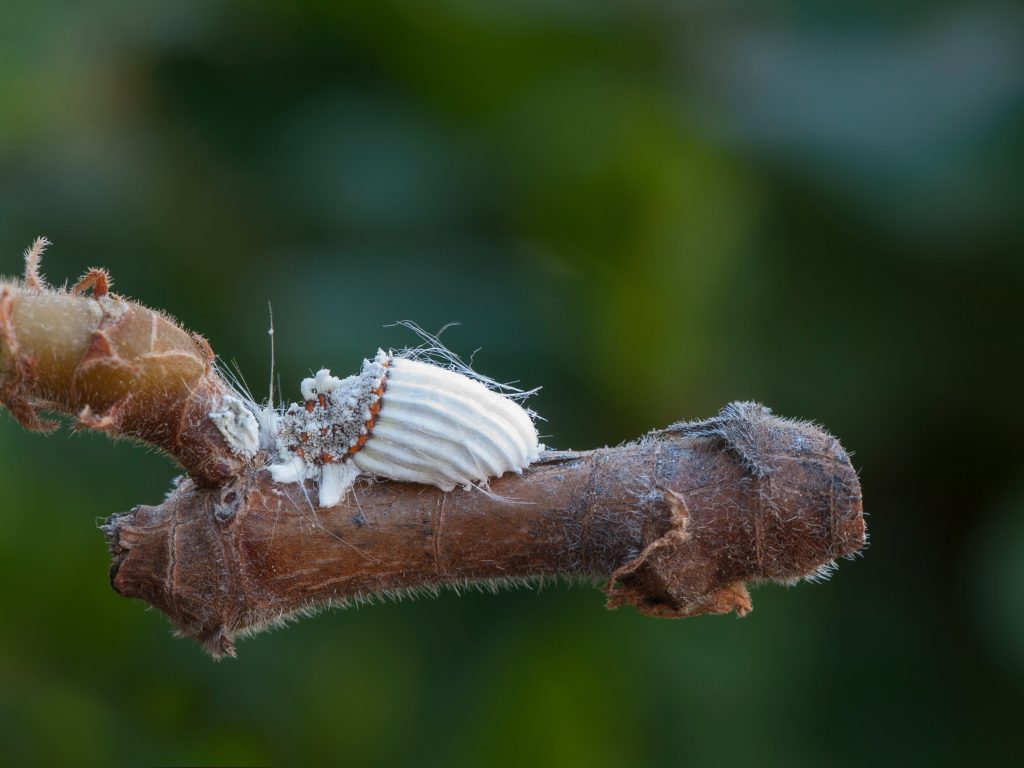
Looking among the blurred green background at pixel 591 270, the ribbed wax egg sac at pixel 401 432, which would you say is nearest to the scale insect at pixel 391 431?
the ribbed wax egg sac at pixel 401 432

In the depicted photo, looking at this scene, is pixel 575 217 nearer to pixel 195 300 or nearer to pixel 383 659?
pixel 195 300

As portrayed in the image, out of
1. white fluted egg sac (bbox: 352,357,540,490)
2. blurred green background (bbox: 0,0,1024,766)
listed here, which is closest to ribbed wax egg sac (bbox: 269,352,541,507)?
white fluted egg sac (bbox: 352,357,540,490)

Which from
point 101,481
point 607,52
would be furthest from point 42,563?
point 607,52

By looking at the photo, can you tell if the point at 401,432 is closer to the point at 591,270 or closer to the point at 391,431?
the point at 391,431

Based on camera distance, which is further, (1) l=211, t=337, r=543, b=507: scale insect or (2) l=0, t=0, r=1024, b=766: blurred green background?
(2) l=0, t=0, r=1024, b=766: blurred green background

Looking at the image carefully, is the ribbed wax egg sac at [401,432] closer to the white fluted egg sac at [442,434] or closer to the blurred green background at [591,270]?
the white fluted egg sac at [442,434]

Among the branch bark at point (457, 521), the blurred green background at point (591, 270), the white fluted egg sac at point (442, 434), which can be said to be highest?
the blurred green background at point (591, 270)

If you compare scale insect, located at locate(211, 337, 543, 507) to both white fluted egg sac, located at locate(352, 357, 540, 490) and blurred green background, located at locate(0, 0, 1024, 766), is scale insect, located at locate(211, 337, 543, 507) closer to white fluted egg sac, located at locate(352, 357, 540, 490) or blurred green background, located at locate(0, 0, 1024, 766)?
white fluted egg sac, located at locate(352, 357, 540, 490)
